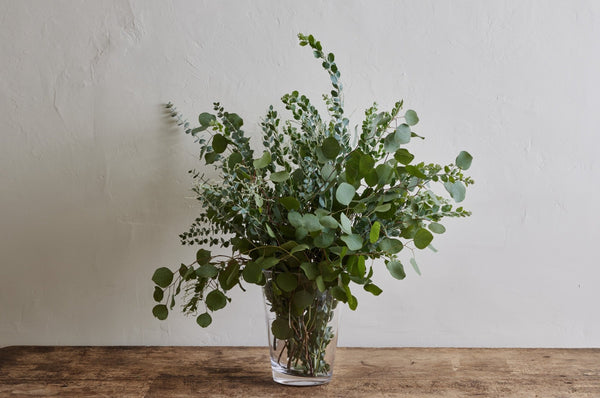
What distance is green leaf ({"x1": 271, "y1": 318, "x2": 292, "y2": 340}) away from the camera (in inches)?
37.2

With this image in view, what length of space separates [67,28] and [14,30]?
0.11 m

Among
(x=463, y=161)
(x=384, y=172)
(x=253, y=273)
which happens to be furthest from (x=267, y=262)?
(x=463, y=161)

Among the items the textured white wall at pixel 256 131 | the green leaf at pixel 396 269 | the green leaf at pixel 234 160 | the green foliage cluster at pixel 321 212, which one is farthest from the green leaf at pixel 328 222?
the textured white wall at pixel 256 131

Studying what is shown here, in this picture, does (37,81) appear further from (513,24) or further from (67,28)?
(513,24)

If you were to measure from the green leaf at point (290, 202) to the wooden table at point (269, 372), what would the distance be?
322 millimetres

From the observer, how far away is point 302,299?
0.92 meters

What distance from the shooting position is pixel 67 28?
47.4 inches

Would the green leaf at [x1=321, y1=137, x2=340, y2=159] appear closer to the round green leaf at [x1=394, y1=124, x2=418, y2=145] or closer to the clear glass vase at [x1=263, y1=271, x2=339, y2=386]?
the round green leaf at [x1=394, y1=124, x2=418, y2=145]

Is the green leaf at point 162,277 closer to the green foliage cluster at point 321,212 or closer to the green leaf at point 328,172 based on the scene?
the green foliage cluster at point 321,212

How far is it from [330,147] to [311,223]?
130mm

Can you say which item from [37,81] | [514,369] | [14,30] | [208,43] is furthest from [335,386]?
[14,30]

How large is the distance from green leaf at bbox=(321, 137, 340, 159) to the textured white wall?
32 centimetres

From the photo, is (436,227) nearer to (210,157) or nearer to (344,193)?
(344,193)

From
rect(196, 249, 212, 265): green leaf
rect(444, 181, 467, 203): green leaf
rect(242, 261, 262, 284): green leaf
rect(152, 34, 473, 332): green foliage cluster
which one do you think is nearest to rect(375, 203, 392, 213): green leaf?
rect(152, 34, 473, 332): green foliage cluster
